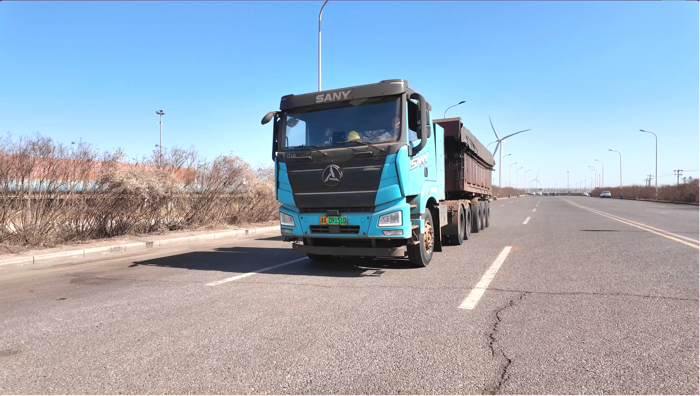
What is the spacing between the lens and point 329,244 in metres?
7.11

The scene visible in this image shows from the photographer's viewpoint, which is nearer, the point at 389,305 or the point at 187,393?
the point at 187,393

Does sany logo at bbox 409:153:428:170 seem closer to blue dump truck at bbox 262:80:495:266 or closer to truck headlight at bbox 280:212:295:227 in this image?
blue dump truck at bbox 262:80:495:266

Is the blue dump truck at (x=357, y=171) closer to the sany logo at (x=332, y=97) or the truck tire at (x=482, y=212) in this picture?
the sany logo at (x=332, y=97)

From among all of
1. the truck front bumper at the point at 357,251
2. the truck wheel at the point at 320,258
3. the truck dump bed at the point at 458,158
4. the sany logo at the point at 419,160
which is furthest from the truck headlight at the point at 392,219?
the truck dump bed at the point at 458,158

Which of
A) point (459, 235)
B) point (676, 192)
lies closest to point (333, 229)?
point (459, 235)

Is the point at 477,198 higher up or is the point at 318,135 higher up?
A: the point at 318,135

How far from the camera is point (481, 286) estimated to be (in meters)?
5.72

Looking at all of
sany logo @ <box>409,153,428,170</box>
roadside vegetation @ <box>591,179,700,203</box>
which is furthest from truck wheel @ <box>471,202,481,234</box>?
roadside vegetation @ <box>591,179,700,203</box>

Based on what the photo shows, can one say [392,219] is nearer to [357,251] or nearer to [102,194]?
[357,251]

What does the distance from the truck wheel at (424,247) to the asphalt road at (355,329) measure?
0.17 metres

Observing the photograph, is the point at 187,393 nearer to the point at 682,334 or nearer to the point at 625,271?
the point at 682,334

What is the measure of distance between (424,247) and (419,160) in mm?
1492

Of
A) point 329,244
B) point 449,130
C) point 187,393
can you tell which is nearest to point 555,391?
point 187,393

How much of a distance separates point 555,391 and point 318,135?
5.12 meters
